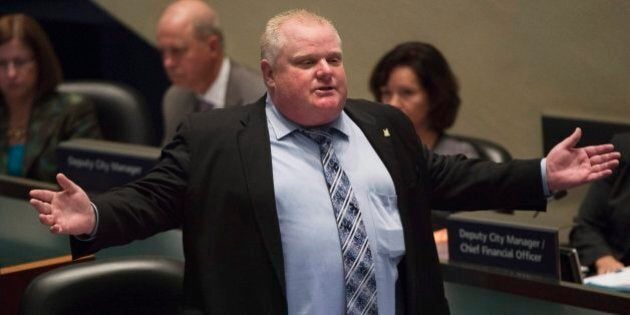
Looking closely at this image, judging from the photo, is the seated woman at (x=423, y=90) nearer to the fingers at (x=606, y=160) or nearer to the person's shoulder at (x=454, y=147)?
the person's shoulder at (x=454, y=147)

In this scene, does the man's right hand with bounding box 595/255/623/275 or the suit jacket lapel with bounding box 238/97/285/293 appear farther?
the man's right hand with bounding box 595/255/623/275

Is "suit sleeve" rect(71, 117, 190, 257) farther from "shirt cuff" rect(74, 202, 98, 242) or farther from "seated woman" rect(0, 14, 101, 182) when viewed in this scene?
"seated woman" rect(0, 14, 101, 182)

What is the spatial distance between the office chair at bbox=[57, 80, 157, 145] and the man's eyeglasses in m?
0.25

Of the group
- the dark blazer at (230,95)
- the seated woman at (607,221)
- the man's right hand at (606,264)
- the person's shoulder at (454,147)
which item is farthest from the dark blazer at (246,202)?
the dark blazer at (230,95)

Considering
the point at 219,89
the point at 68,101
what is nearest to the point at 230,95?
the point at 219,89

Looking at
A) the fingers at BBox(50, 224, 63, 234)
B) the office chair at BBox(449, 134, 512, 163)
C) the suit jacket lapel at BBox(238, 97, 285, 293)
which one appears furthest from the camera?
the office chair at BBox(449, 134, 512, 163)

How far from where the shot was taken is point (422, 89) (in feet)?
12.2

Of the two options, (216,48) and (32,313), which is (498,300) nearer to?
(32,313)

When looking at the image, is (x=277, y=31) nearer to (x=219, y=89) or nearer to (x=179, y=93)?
(x=219, y=89)

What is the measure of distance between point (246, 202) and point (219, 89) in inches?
83.0

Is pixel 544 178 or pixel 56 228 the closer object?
pixel 56 228

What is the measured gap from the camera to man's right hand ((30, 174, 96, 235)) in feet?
6.77

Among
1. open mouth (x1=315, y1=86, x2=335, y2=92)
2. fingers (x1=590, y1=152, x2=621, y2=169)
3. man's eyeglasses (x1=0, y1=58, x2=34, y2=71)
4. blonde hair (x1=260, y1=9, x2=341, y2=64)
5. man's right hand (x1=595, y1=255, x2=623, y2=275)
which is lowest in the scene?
man's right hand (x1=595, y1=255, x2=623, y2=275)

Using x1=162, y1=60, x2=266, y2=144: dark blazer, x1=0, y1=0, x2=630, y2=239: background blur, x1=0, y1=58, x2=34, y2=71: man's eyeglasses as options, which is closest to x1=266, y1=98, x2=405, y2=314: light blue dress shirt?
x1=0, y1=0, x2=630, y2=239: background blur
